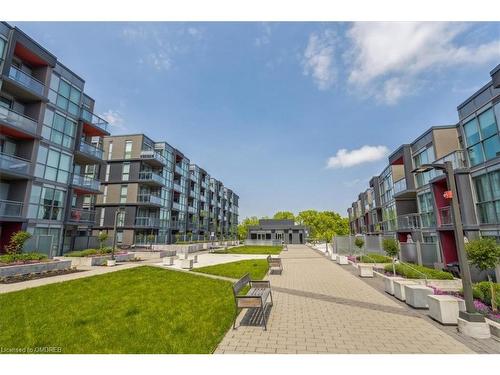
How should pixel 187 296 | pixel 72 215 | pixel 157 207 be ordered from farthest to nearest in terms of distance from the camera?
pixel 157 207 < pixel 72 215 < pixel 187 296

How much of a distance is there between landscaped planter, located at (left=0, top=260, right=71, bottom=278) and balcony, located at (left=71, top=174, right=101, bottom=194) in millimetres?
10248

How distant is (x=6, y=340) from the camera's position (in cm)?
555

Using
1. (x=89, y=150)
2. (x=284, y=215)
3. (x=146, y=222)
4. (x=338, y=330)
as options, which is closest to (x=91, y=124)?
(x=89, y=150)

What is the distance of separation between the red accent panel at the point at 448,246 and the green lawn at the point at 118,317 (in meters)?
15.9

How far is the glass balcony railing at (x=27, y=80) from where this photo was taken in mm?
18266

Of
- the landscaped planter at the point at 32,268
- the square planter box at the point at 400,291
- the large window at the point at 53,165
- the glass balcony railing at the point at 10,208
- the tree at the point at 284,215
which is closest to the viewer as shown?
the square planter box at the point at 400,291

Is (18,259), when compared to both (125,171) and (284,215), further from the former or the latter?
(284,215)

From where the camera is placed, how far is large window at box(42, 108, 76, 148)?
21344 millimetres

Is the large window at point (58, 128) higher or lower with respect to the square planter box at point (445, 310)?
higher

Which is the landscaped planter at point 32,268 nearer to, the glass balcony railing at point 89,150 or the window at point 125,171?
the glass balcony railing at point 89,150

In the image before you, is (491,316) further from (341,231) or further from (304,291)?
(341,231)

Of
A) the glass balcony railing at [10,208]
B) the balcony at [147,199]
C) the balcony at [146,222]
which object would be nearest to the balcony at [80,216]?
the glass balcony railing at [10,208]

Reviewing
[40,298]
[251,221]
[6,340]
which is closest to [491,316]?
[6,340]

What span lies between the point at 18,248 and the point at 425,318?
21.2m
